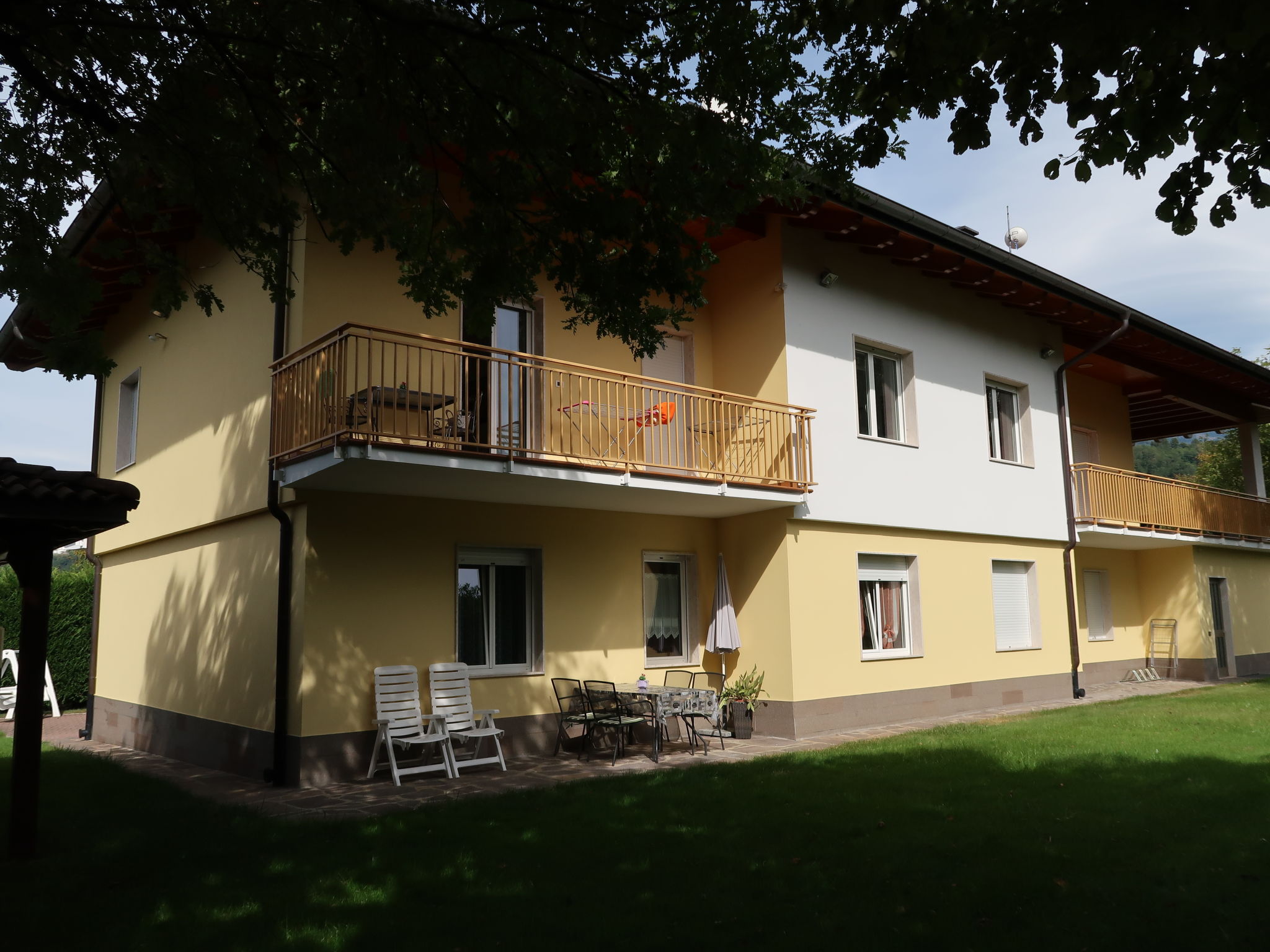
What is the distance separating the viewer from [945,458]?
46.3 feet

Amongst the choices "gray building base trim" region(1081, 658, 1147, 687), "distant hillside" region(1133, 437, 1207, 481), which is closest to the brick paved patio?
"gray building base trim" region(1081, 658, 1147, 687)

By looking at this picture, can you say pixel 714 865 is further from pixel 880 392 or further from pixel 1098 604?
pixel 1098 604

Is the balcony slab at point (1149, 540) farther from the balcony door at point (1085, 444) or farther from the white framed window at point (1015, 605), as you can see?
the balcony door at point (1085, 444)

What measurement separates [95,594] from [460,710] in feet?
26.1

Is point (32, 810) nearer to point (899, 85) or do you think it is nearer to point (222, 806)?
point (222, 806)

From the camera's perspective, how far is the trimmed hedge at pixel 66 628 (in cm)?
1781

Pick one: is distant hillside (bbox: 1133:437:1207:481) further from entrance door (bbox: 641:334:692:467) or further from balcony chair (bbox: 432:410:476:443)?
balcony chair (bbox: 432:410:476:443)

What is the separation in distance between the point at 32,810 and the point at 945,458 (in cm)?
1155

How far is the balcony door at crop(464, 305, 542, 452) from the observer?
9164 mm

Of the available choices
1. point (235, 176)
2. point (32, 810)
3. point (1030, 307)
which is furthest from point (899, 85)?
point (1030, 307)

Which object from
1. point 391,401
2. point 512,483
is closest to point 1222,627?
point 512,483

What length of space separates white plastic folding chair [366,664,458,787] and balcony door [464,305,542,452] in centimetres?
244

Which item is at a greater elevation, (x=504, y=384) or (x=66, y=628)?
(x=504, y=384)

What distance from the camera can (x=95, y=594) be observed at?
14742 mm
